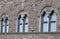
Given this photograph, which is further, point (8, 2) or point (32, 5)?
point (8, 2)

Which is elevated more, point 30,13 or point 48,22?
point 30,13

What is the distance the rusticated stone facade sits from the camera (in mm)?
11211

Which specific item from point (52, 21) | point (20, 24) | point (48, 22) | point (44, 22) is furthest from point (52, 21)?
point (20, 24)

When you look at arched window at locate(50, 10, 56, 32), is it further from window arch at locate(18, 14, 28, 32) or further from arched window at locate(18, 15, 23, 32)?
arched window at locate(18, 15, 23, 32)

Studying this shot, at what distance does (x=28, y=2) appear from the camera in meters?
12.6

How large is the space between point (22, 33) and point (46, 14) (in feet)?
5.69

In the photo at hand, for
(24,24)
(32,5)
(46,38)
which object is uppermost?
(32,5)

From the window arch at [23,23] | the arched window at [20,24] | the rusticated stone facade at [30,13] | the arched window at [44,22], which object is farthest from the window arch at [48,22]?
the arched window at [20,24]

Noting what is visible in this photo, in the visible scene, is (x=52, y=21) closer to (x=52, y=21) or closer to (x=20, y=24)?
(x=52, y=21)

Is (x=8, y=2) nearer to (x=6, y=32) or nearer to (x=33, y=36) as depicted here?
(x=6, y=32)

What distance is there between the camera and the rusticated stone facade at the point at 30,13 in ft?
36.8

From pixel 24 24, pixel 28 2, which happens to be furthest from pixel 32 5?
pixel 24 24

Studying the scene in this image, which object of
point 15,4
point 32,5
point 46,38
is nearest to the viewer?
point 46,38

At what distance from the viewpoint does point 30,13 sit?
12484 millimetres
